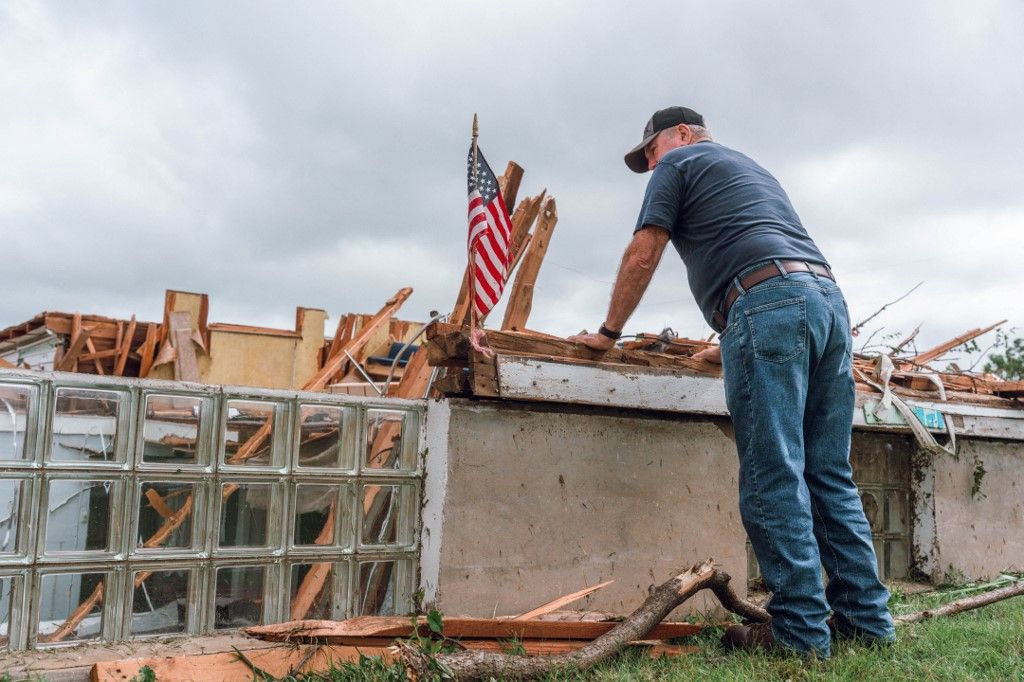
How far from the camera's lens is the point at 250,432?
290 cm

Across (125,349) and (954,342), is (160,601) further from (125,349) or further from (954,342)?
(125,349)

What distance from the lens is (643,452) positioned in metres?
3.39

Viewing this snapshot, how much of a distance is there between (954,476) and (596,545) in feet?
7.82

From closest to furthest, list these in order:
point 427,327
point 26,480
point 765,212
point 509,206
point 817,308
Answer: point 26,480 < point 817,308 < point 765,212 < point 427,327 < point 509,206

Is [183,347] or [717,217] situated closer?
[717,217]

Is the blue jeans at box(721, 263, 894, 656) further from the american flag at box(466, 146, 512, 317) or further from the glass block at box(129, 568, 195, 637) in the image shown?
the glass block at box(129, 568, 195, 637)

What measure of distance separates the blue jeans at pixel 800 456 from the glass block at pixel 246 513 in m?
1.58

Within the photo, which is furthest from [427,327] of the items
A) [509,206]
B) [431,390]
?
[509,206]

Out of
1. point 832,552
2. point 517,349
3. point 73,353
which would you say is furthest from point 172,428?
point 73,353

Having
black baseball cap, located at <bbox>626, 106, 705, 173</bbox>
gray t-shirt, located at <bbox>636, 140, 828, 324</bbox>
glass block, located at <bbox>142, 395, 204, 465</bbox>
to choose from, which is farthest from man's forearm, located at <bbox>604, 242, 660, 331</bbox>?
glass block, located at <bbox>142, 395, 204, 465</bbox>

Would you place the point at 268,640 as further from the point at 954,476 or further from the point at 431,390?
the point at 954,476

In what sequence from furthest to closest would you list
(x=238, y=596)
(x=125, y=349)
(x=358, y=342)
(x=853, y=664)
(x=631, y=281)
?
1. (x=125, y=349)
2. (x=358, y=342)
3. (x=631, y=281)
4. (x=238, y=596)
5. (x=853, y=664)

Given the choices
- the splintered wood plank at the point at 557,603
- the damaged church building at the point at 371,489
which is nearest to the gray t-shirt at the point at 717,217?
the damaged church building at the point at 371,489

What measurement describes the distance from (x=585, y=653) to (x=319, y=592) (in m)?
0.97
